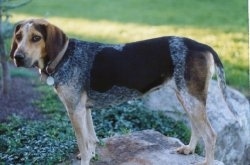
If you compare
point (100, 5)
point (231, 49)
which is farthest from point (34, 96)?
point (100, 5)

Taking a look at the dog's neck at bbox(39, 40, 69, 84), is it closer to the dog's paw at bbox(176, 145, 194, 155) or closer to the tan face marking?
the tan face marking

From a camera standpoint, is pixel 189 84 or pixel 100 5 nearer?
pixel 189 84

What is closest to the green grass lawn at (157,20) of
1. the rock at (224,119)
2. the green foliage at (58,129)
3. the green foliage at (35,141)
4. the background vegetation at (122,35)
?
the background vegetation at (122,35)

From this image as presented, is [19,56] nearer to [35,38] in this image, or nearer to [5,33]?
[35,38]

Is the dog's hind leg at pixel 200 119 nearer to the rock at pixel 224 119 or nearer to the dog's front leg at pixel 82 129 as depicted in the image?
the dog's front leg at pixel 82 129

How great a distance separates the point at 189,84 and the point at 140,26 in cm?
1133

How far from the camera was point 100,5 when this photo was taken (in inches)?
842

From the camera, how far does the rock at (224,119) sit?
9.02m

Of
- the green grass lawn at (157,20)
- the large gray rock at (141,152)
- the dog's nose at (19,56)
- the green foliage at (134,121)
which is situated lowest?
the green foliage at (134,121)

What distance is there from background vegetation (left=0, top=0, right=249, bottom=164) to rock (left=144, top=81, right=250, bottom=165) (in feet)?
0.72

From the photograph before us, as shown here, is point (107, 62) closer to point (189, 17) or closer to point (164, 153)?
point (164, 153)

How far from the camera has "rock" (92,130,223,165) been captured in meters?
7.28

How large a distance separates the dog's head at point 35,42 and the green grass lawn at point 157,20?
22.3 ft

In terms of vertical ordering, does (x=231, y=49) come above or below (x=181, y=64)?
below
